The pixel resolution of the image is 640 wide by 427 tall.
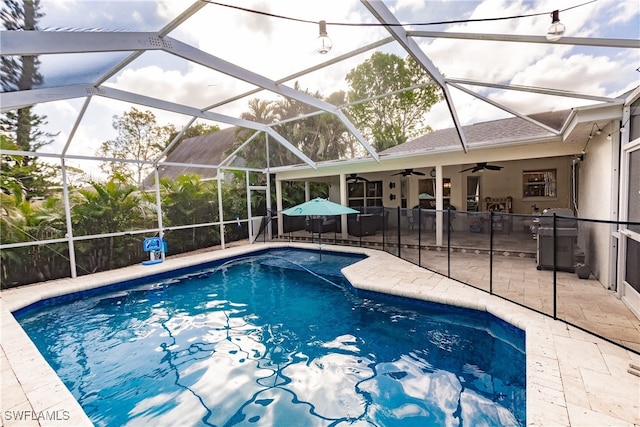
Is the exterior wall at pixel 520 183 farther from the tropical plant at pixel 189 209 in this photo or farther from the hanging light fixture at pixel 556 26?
the tropical plant at pixel 189 209

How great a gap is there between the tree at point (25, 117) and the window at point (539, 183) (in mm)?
14095

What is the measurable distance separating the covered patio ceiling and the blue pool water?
387 cm

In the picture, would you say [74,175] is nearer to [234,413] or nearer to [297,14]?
[297,14]

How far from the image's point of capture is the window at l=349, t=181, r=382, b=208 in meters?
15.1

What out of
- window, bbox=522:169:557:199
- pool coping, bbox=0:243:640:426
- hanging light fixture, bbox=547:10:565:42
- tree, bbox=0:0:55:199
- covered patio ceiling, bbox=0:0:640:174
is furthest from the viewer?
window, bbox=522:169:557:199

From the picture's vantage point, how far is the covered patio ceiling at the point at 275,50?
11.8ft

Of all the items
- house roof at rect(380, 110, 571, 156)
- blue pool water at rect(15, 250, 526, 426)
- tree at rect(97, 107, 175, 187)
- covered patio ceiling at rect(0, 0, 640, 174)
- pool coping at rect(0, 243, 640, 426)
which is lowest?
blue pool water at rect(15, 250, 526, 426)

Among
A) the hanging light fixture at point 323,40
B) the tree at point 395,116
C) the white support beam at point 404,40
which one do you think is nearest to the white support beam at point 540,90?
the white support beam at point 404,40

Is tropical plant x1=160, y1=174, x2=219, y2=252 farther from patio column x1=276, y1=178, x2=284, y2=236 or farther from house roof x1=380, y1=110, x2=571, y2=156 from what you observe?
house roof x1=380, y1=110, x2=571, y2=156

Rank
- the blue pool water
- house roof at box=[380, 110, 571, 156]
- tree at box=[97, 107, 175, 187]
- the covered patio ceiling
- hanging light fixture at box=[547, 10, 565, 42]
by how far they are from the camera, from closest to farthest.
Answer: the blue pool water, hanging light fixture at box=[547, 10, 565, 42], the covered patio ceiling, house roof at box=[380, 110, 571, 156], tree at box=[97, 107, 175, 187]

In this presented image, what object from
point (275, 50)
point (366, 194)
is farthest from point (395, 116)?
point (275, 50)

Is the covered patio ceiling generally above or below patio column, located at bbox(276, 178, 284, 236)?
above

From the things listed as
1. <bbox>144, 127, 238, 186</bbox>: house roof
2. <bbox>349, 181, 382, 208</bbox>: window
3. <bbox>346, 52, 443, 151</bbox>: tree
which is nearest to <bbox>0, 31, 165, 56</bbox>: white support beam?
<bbox>144, 127, 238, 186</bbox>: house roof

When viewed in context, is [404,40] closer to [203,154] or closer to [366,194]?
[203,154]
